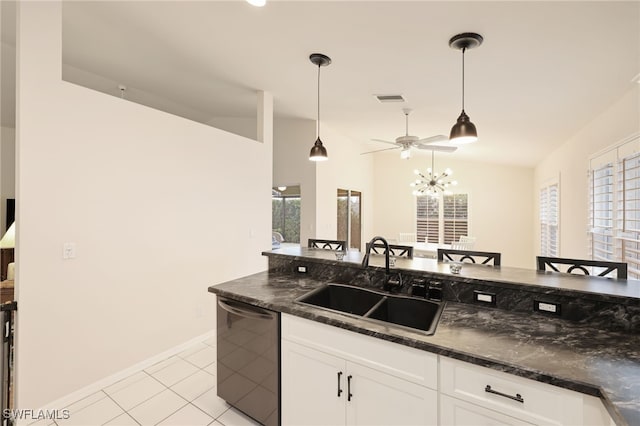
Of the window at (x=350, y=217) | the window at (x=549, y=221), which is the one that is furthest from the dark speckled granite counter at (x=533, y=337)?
the window at (x=350, y=217)

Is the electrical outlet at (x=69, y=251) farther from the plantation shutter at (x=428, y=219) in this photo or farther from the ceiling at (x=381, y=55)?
the plantation shutter at (x=428, y=219)

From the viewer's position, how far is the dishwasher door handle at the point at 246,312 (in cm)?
180

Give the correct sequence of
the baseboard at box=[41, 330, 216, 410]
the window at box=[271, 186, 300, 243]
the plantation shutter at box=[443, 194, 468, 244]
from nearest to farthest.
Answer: the baseboard at box=[41, 330, 216, 410] → the window at box=[271, 186, 300, 243] → the plantation shutter at box=[443, 194, 468, 244]

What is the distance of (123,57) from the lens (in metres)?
3.23

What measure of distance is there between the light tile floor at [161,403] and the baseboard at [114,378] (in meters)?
0.04

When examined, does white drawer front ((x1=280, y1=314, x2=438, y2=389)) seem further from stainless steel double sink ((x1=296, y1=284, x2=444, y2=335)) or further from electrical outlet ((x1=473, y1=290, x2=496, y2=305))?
electrical outlet ((x1=473, y1=290, x2=496, y2=305))

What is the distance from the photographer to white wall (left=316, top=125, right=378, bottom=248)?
5.61 m

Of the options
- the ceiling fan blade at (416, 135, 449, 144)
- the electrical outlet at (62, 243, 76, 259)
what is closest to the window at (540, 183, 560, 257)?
the ceiling fan blade at (416, 135, 449, 144)

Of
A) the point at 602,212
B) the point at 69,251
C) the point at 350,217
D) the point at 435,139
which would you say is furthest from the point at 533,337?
the point at 350,217

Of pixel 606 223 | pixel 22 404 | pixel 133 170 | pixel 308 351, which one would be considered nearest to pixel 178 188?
pixel 133 170

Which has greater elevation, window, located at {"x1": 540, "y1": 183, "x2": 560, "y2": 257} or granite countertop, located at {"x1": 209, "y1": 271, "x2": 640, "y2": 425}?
window, located at {"x1": 540, "y1": 183, "x2": 560, "y2": 257}

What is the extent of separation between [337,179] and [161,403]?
480 cm

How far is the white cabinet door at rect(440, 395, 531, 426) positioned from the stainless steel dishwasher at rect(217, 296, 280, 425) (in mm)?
952

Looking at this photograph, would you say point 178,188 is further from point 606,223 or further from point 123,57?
point 606,223
